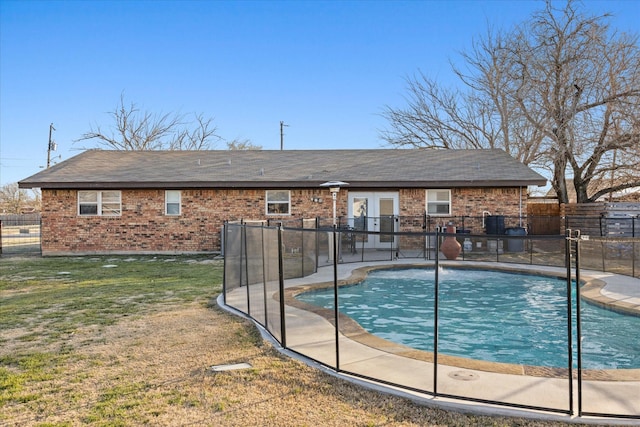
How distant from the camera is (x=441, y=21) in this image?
80.7ft

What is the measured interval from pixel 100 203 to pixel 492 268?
14.0 metres

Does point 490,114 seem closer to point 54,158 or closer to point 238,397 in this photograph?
point 238,397

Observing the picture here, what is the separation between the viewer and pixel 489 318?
26.8 ft

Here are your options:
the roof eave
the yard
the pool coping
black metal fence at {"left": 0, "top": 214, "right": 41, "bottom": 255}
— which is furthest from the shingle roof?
the yard

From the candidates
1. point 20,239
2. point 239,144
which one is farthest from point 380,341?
point 239,144

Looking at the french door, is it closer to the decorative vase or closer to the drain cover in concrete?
the decorative vase

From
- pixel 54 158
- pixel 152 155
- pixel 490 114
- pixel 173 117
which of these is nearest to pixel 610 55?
pixel 490 114

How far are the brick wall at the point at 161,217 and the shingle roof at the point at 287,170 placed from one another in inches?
21.5

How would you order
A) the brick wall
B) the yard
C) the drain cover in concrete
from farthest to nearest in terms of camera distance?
the brick wall, the drain cover in concrete, the yard

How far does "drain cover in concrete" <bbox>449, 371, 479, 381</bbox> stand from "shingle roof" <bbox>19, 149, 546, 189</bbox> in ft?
41.9

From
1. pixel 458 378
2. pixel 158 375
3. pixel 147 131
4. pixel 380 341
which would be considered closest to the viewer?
pixel 458 378

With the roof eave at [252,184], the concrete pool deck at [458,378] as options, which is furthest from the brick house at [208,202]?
the concrete pool deck at [458,378]

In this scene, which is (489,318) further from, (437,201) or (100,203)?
(100,203)

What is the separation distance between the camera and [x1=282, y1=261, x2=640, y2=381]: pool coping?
4637 millimetres
